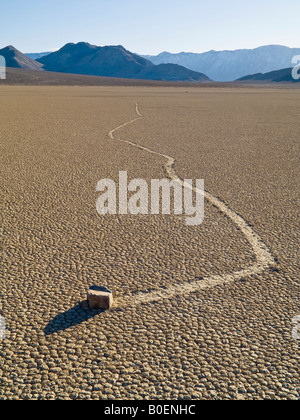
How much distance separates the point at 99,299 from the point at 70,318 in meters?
0.26

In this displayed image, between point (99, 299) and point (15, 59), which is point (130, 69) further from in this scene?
point (99, 299)

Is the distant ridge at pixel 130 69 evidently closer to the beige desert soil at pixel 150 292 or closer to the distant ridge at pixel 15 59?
the distant ridge at pixel 15 59

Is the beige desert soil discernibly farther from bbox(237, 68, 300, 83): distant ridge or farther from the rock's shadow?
A: bbox(237, 68, 300, 83): distant ridge

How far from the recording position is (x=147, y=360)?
2570mm

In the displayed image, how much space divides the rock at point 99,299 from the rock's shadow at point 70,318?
0.05 meters

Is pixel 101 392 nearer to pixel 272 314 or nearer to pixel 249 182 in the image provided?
pixel 272 314

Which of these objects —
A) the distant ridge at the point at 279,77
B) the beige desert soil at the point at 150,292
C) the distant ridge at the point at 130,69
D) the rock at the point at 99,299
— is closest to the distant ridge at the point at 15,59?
the distant ridge at the point at 130,69

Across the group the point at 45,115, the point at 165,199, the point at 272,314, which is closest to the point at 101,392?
the point at 272,314

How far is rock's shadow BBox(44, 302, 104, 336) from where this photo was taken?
2857mm

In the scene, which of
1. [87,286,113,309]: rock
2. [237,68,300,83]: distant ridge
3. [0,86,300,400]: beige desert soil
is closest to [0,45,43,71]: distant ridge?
[237,68,300,83]: distant ridge

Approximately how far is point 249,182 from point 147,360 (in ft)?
15.5

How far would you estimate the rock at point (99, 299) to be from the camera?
3.05m

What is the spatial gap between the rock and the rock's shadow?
0.05m
